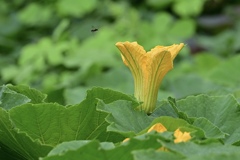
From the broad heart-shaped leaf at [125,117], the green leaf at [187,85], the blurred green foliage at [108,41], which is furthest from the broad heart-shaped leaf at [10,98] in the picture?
the green leaf at [187,85]

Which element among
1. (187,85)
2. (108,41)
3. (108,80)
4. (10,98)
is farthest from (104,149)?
(108,41)

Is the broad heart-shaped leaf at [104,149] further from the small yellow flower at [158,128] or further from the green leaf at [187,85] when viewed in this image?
the green leaf at [187,85]

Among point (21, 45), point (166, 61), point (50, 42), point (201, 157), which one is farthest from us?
point (21, 45)

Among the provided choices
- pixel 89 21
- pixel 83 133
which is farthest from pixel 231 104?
pixel 89 21

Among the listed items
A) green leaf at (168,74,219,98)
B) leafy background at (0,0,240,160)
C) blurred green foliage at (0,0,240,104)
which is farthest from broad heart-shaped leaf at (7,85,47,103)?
green leaf at (168,74,219,98)

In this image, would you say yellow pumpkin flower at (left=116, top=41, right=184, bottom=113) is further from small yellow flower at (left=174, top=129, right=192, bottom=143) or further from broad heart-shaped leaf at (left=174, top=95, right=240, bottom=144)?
small yellow flower at (left=174, top=129, right=192, bottom=143)

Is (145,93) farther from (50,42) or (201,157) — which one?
(50,42)
